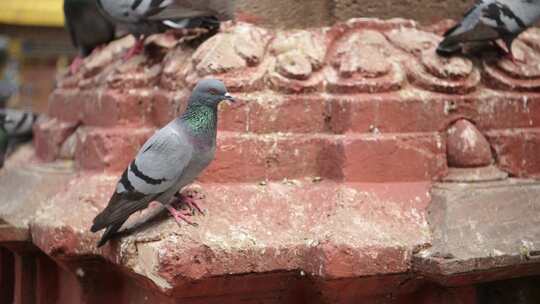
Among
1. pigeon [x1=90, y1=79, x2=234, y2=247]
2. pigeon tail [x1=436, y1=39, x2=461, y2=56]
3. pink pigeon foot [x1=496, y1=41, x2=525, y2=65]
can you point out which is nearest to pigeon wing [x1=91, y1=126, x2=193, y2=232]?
pigeon [x1=90, y1=79, x2=234, y2=247]

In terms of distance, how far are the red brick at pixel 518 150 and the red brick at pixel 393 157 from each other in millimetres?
243

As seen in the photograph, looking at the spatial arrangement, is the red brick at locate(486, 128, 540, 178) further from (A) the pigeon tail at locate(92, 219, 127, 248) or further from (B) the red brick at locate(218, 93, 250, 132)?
(A) the pigeon tail at locate(92, 219, 127, 248)

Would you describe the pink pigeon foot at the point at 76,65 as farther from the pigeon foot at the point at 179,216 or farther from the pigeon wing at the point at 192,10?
the pigeon foot at the point at 179,216

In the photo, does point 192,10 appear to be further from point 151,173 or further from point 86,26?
point 86,26

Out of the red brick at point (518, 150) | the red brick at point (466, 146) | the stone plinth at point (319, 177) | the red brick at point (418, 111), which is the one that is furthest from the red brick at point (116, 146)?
the red brick at point (518, 150)

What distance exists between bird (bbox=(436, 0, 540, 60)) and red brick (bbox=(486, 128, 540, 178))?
38 centimetres

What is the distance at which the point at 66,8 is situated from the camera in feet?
12.8

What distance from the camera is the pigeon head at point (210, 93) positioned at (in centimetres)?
250

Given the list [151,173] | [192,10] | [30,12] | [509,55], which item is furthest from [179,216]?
A: [30,12]

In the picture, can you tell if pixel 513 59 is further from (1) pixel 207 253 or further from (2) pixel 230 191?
(1) pixel 207 253

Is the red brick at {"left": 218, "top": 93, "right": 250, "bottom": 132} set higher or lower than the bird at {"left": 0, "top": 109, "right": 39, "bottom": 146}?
higher

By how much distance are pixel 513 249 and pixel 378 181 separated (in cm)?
53

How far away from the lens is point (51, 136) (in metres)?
3.70

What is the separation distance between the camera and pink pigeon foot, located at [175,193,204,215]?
2.63 metres
